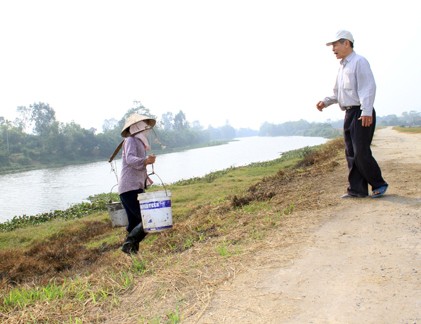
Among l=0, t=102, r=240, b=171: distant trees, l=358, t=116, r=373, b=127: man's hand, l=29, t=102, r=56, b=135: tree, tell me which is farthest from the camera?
l=29, t=102, r=56, b=135: tree

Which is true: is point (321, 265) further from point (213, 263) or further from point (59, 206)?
point (59, 206)

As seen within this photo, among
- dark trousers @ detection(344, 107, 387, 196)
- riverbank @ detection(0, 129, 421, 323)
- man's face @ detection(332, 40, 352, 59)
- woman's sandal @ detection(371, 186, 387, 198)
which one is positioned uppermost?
man's face @ detection(332, 40, 352, 59)

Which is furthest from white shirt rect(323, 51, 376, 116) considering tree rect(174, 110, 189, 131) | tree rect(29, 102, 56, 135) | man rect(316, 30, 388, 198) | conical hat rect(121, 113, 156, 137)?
tree rect(174, 110, 189, 131)

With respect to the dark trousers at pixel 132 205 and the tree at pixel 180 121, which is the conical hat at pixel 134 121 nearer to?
the dark trousers at pixel 132 205

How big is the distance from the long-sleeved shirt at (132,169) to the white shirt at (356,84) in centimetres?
259

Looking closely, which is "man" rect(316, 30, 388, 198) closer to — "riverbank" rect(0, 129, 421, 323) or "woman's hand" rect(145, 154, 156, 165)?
"riverbank" rect(0, 129, 421, 323)

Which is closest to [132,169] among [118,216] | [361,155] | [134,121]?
[134,121]

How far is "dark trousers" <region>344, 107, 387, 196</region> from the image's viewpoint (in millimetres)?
4820

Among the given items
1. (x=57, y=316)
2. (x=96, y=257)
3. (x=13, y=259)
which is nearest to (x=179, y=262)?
(x=57, y=316)

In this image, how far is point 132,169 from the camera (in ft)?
16.2

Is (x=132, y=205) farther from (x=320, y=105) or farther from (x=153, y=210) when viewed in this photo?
(x=320, y=105)

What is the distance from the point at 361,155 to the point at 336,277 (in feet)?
7.70

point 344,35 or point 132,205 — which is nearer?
point 344,35

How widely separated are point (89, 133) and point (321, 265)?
76275mm
